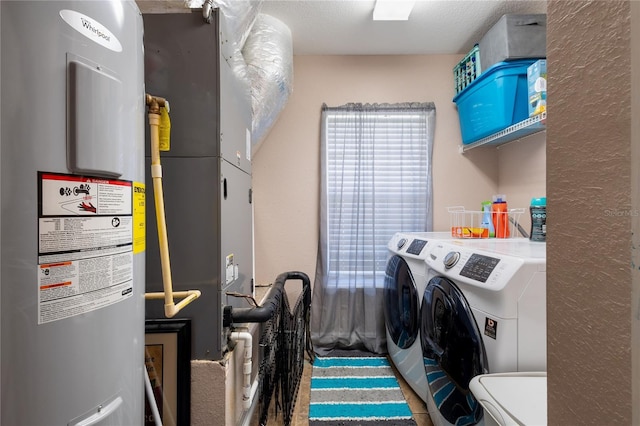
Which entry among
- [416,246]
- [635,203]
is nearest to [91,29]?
[635,203]

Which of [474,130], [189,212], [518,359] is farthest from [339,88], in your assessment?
[518,359]

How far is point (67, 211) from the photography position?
54 centimetres

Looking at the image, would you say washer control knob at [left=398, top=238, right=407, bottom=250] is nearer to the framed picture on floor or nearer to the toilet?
the toilet

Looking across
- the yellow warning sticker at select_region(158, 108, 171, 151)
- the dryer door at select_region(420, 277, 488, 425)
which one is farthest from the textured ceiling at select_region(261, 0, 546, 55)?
the dryer door at select_region(420, 277, 488, 425)

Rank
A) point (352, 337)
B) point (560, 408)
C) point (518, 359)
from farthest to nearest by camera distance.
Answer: point (352, 337) < point (518, 359) < point (560, 408)

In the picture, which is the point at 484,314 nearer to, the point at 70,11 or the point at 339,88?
the point at 70,11

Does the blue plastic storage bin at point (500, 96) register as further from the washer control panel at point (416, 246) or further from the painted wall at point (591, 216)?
the painted wall at point (591, 216)

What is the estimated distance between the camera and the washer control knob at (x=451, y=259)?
1.34 metres

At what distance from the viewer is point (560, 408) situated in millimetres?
479

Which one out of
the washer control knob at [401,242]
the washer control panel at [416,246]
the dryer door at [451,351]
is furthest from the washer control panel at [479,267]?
the washer control knob at [401,242]

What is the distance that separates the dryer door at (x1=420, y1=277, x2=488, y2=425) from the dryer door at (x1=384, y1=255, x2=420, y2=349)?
185 millimetres

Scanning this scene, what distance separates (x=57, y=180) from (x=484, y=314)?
1346 millimetres

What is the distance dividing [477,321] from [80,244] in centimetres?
130

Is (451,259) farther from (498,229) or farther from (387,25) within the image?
(387,25)
